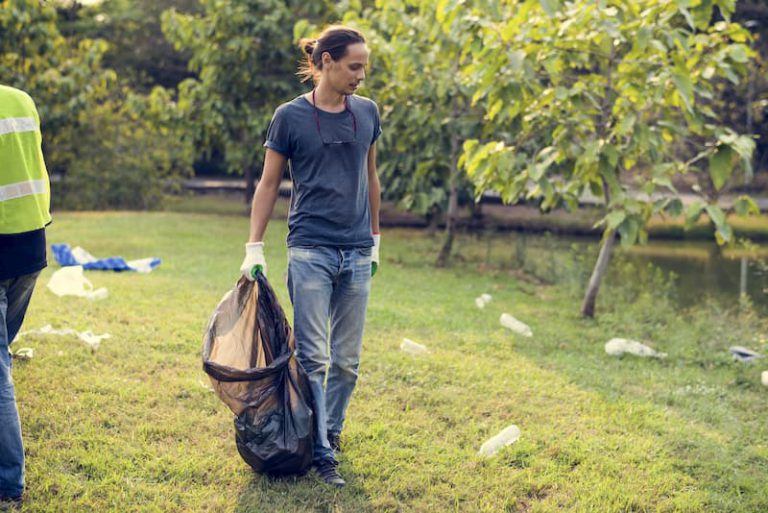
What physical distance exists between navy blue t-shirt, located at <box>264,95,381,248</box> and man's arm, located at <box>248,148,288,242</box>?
4 centimetres

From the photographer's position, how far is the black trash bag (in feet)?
10.7

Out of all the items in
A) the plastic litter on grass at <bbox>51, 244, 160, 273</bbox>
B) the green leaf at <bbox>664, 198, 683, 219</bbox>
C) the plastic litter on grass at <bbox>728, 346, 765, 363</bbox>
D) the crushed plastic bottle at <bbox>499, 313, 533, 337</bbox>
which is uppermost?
the green leaf at <bbox>664, 198, 683, 219</bbox>

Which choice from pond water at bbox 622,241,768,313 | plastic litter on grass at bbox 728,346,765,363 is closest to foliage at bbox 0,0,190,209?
pond water at bbox 622,241,768,313

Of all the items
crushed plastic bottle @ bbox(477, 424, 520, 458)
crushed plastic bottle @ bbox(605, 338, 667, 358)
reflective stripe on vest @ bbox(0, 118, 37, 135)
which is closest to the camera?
reflective stripe on vest @ bbox(0, 118, 37, 135)

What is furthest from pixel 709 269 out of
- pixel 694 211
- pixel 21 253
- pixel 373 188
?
pixel 21 253

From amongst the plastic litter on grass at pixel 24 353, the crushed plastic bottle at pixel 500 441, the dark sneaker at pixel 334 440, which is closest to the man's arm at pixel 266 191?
the dark sneaker at pixel 334 440

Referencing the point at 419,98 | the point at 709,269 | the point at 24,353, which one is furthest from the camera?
the point at 709,269

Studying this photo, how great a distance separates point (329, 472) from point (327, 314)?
0.64m

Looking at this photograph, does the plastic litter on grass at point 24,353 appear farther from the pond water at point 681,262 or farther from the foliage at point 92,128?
the foliage at point 92,128

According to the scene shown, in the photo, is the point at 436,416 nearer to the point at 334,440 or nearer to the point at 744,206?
the point at 334,440

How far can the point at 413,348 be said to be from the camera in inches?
217

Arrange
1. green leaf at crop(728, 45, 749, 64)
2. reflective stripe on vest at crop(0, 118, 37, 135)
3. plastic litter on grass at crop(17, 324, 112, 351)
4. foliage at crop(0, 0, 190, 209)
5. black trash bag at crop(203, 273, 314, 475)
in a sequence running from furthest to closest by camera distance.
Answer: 1. foliage at crop(0, 0, 190, 209)
2. green leaf at crop(728, 45, 749, 64)
3. plastic litter on grass at crop(17, 324, 112, 351)
4. black trash bag at crop(203, 273, 314, 475)
5. reflective stripe on vest at crop(0, 118, 37, 135)

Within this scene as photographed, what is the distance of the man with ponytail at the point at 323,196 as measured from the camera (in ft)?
10.9

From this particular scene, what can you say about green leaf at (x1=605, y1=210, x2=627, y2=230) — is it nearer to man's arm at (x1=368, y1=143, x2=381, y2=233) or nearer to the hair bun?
man's arm at (x1=368, y1=143, x2=381, y2=233)
